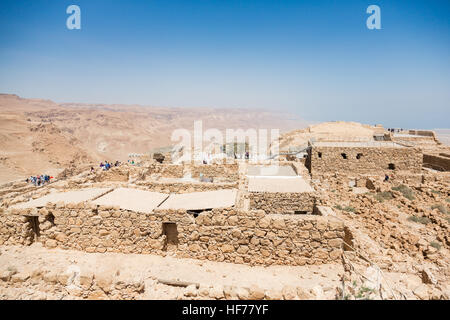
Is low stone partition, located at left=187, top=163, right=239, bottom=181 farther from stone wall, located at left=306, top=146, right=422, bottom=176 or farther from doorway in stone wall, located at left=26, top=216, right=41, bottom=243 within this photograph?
stone wall, located at left=306, top=146, right=422, bottom=176

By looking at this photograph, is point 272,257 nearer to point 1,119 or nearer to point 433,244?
point 433,244

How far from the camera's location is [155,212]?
6254 mm

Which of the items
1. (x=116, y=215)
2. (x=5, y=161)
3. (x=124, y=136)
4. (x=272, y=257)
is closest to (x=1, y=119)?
(x=5, y=161)

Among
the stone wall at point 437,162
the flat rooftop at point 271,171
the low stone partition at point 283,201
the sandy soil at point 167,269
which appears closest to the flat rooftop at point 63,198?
the sandy soil at point 167,269

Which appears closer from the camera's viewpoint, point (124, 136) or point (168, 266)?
point (168, 266)

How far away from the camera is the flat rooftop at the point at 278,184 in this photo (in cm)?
854

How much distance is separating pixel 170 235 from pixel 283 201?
355 centimetres

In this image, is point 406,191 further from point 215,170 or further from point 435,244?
point 215,170

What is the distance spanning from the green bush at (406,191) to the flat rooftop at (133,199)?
40.0ft

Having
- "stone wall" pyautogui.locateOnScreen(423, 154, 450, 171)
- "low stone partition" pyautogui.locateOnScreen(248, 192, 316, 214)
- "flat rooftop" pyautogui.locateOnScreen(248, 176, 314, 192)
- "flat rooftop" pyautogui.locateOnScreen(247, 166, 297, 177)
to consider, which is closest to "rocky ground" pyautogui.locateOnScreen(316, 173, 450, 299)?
"low stone partition" pyautogui.locateOnScreen(248, 192, 316, 214)

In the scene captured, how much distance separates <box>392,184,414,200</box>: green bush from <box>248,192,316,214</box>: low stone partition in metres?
8.62

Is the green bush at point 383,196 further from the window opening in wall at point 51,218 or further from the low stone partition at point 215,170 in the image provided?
the window opening in wall at point 51,218
